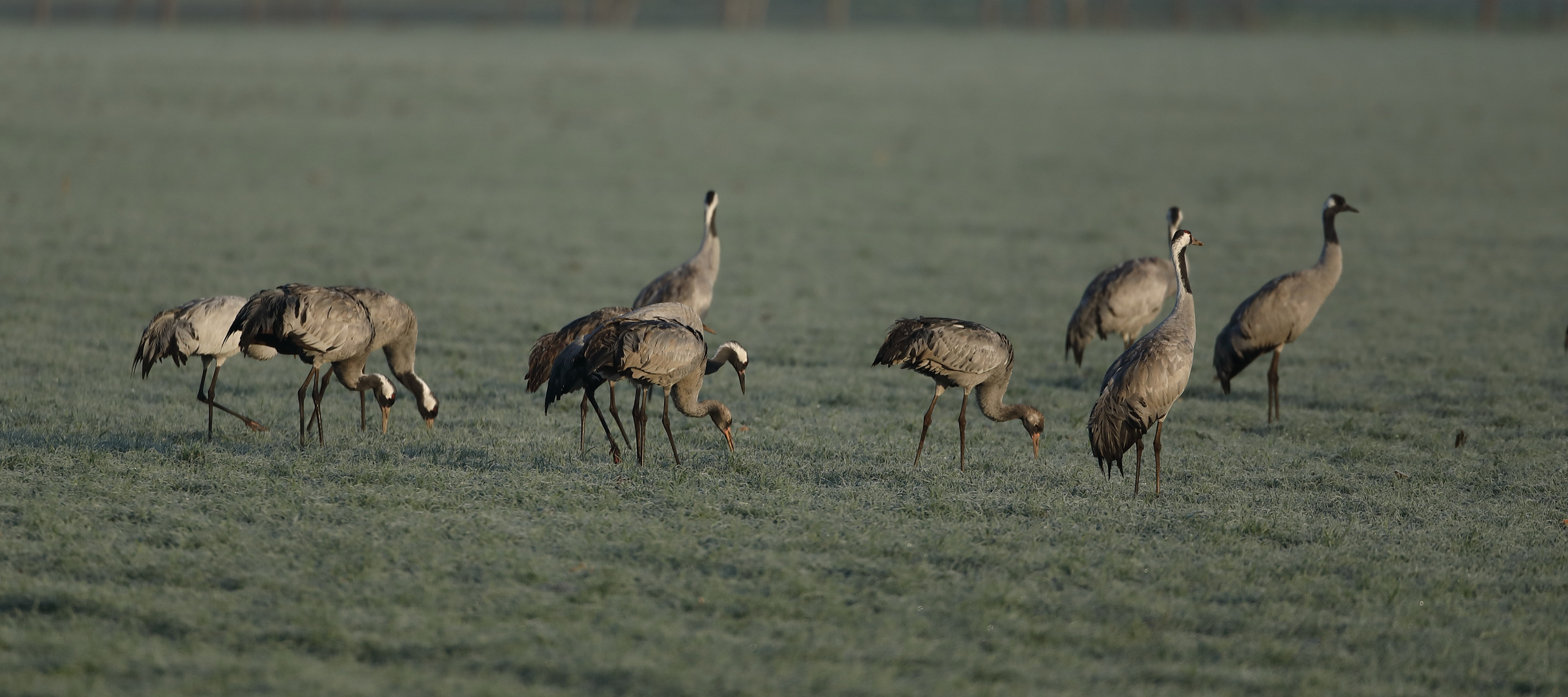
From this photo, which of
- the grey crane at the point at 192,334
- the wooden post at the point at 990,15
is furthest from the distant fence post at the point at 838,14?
the grey crane at the point at 192,334

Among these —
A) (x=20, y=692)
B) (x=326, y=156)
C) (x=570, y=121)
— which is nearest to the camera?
(x=20, y=692)

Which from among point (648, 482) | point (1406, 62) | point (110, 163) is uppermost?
point (1406, 62)

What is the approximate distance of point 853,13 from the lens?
238 ft

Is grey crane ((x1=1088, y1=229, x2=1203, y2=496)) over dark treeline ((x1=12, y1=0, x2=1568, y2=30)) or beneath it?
beneath

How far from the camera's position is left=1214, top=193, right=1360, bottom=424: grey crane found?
8.84 metres

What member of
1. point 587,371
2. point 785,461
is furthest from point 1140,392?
point 587,371

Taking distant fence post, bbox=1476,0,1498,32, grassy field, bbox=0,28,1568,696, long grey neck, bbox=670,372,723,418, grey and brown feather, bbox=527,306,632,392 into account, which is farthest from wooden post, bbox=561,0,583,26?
long grey neck, bbox=670,372,723,418

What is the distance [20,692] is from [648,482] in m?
3.14

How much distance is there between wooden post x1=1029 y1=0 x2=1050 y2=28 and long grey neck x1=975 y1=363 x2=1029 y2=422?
61921 millimetres

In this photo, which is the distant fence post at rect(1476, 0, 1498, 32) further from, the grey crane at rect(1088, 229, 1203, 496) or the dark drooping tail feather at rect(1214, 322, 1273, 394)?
the grey crane at rect(1088, 229, 1203, 496)

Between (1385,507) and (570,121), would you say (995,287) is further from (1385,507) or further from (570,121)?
(570,121)

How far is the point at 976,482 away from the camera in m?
7.18

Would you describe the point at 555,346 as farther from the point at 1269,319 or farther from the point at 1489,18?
the point at 1489,18

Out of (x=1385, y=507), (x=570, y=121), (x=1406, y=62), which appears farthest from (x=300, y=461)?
(x=1406, y=62)
